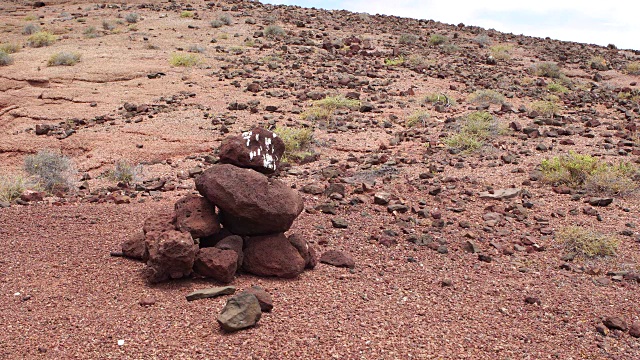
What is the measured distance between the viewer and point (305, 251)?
16.5 feet

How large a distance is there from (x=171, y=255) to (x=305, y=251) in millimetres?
1257

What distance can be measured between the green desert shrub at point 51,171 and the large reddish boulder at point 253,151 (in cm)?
367

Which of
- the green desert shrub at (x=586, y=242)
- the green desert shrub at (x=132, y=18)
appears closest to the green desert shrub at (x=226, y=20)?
the green desert shrub at (x=132, y=18)

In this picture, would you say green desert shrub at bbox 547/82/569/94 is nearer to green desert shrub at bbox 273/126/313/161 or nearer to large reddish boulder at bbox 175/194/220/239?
green desert shrub at bbox 273/126/313/161

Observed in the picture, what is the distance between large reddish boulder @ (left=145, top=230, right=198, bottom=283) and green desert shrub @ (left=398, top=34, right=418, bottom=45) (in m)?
17.0

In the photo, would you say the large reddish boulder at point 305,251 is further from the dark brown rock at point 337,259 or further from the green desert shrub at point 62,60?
the green desert shrub at point 62,60

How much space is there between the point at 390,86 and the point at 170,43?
27.2 ft

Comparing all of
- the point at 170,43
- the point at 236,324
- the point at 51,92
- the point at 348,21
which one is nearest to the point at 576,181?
the point at 236,324

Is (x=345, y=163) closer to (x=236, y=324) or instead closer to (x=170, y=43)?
(x=236, y=324)

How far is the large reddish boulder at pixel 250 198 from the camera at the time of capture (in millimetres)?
4758

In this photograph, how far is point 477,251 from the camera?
5.71m

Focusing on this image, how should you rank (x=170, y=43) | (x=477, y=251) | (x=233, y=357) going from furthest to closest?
(x=170, y=43), (x=477, y=251), (x=233, y=357)

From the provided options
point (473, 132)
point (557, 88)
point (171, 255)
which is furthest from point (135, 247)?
point (557, 88)

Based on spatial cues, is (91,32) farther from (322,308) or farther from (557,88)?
(322,308)
